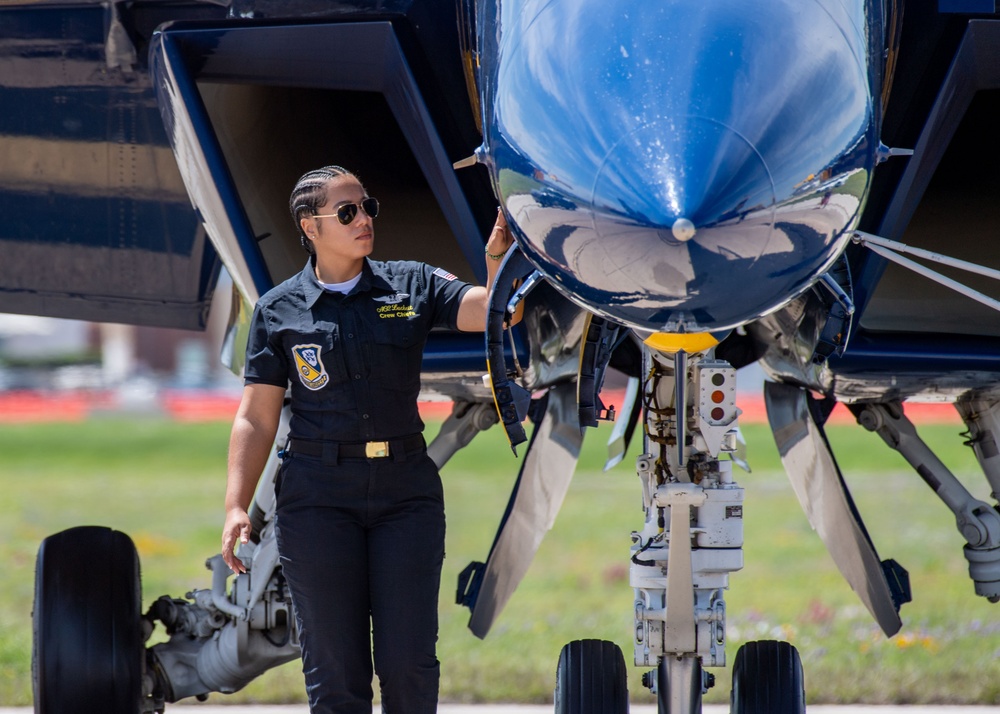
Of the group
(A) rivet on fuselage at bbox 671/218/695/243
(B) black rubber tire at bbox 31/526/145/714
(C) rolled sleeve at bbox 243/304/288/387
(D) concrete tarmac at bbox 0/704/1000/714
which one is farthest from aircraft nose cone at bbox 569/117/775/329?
(D) concrete tarmac at bbox 0/704/1000/714

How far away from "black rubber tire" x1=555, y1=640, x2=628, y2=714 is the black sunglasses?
56.4 inches

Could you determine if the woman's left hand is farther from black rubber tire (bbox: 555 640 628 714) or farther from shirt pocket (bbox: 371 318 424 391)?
black rubber tire (bbox: 555 640 628 714)

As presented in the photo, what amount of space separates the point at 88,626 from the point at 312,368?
→ 1.98 m

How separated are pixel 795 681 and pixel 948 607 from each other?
21.1 feet

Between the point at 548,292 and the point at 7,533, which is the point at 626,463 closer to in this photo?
the point at 7,533

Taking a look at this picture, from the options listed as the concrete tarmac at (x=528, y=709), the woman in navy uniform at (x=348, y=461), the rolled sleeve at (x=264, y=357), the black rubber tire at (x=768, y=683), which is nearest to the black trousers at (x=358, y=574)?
the woman in navy uniform at (x=348, y=461)

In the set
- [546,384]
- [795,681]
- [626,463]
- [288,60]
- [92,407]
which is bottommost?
[795,681]

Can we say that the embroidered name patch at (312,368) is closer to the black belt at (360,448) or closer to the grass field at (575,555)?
the black belt at (360,448)

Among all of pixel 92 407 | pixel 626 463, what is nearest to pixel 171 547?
pixel 626 463

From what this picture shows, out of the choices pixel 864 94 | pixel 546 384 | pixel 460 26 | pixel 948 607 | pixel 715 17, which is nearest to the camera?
pixel 715 17

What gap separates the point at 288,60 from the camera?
3826 mm

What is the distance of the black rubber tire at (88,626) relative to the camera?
4.88 m

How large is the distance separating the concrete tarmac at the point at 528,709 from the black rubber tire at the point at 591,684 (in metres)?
2.60

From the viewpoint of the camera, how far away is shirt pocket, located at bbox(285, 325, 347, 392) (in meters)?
3.47
